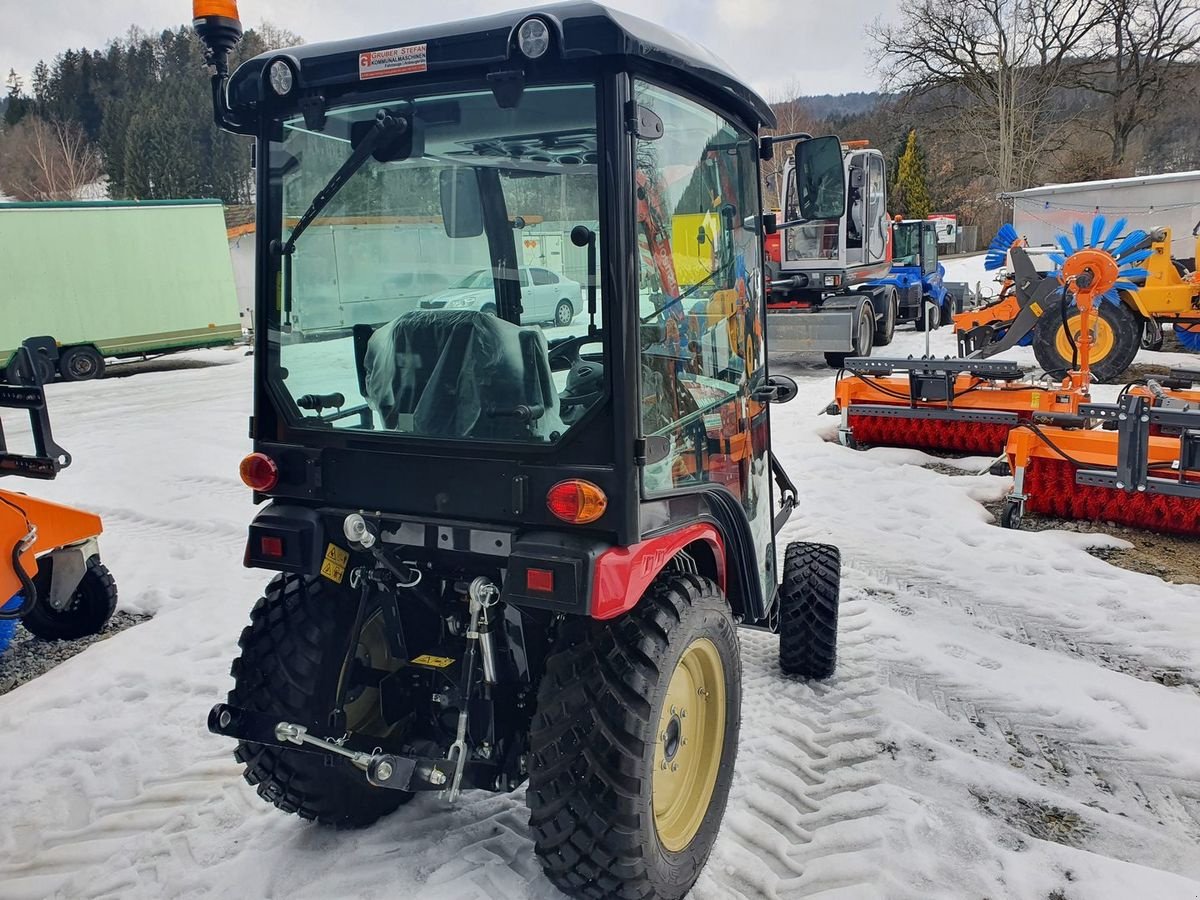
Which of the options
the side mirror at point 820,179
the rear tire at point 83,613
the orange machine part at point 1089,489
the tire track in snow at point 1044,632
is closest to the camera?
the side mirror at point 820,179

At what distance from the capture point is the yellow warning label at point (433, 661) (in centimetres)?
254

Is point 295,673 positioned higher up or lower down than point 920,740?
higher up

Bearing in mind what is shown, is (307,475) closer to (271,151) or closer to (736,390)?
A: (271,151)

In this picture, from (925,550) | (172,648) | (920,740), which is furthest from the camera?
(925,550)

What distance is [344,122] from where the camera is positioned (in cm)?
242

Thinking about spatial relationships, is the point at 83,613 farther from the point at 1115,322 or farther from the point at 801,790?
the point at 1115,322

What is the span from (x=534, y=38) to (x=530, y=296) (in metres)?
0.64

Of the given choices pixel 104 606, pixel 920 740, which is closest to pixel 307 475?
pixel 920 740

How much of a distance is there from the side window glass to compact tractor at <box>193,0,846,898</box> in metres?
0.01

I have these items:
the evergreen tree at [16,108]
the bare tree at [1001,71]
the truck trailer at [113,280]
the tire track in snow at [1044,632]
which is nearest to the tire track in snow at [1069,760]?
the tire track in snow at [1044,632]

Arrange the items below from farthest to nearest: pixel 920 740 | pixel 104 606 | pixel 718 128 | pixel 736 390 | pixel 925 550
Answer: pixel 925 550, pixel 104 606, pixel 920 740, pixel 736 390, pixel 718 128

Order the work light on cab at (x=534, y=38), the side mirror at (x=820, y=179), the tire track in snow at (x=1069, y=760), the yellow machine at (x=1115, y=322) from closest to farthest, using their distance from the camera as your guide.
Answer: the work light on cab at (x=534, y=38) < the side mirror at (x=820, y=179) < the tire track in snow at (x=1069, y=760) < the yellow machine at (x=1115, y=322)

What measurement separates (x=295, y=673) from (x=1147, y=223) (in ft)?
68.4

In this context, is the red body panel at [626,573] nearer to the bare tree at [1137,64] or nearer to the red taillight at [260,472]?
the red taillight at [260,472]
